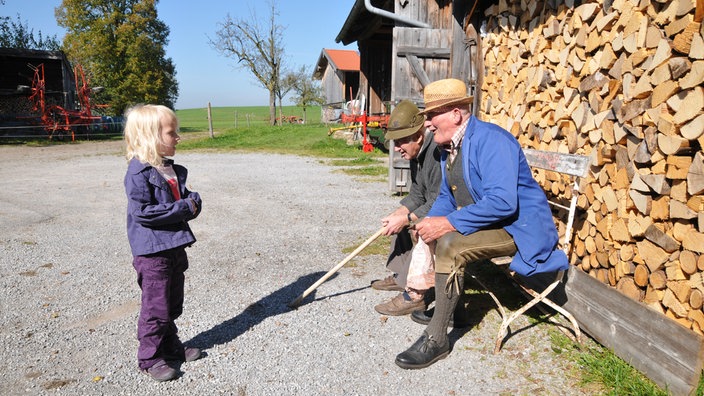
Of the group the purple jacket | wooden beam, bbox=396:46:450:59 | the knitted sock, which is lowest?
the knitted sock

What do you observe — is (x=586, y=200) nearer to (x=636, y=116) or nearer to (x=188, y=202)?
(x=636, y=116)

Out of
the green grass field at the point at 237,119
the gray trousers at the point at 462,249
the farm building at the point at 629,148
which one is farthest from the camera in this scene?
the green grass field at the point at 237,119

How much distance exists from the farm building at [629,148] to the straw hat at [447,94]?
107 cm

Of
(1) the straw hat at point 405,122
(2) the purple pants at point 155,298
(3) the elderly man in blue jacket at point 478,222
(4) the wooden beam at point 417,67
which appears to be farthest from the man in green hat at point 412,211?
(4) the wooden beam at point 417,67

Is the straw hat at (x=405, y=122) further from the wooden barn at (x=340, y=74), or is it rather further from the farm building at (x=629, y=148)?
the wooden barn at (x=340, y=74)

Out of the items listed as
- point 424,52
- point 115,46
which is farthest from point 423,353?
point 115,46

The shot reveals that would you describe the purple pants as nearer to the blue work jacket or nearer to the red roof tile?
the blue work jacket

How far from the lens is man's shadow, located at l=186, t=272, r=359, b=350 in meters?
3.26

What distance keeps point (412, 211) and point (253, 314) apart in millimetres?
1451

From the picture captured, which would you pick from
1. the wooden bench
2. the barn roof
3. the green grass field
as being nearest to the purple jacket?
the wooden bench

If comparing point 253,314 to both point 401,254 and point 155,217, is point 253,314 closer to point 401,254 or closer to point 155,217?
point 401,254

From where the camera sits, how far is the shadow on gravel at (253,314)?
3.26 meters

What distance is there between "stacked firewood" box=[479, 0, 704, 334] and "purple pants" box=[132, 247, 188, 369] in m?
2.73

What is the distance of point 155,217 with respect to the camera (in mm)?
2564
